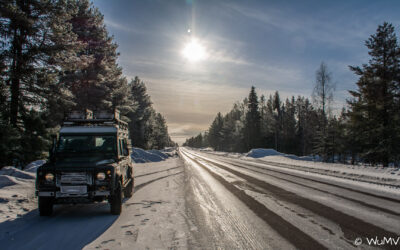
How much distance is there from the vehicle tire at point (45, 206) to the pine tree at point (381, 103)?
25.8 metres

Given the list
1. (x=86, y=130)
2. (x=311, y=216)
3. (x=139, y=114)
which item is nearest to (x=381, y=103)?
(x=311, y=216)

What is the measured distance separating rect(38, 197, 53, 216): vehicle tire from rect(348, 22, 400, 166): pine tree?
25.8m

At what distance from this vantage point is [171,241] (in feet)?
14.0

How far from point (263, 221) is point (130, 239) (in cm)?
284

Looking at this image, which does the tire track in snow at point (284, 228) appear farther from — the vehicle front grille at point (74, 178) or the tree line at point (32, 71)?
the tree line at point (32, 71)

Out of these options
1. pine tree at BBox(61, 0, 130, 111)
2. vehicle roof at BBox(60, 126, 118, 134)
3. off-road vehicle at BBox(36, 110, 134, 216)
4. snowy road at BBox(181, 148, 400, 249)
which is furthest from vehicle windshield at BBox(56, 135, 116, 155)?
pine tree at BBox(61, 0, 130, 111)

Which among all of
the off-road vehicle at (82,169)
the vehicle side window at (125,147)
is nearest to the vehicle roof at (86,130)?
the off-road vehicle at (82,169)

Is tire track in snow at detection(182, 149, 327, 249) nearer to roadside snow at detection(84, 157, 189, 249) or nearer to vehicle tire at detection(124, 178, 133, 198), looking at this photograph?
roadside snow at detection(84, 157, 189, 249)

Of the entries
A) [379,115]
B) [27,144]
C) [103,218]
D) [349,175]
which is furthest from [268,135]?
[103,218]

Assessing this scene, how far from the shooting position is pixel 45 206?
232 inches

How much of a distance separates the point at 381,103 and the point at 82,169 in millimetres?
26190

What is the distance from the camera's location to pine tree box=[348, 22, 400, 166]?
22.1 m

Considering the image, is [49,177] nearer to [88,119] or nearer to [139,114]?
[88,119]

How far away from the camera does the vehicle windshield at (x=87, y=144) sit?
7.05 m
